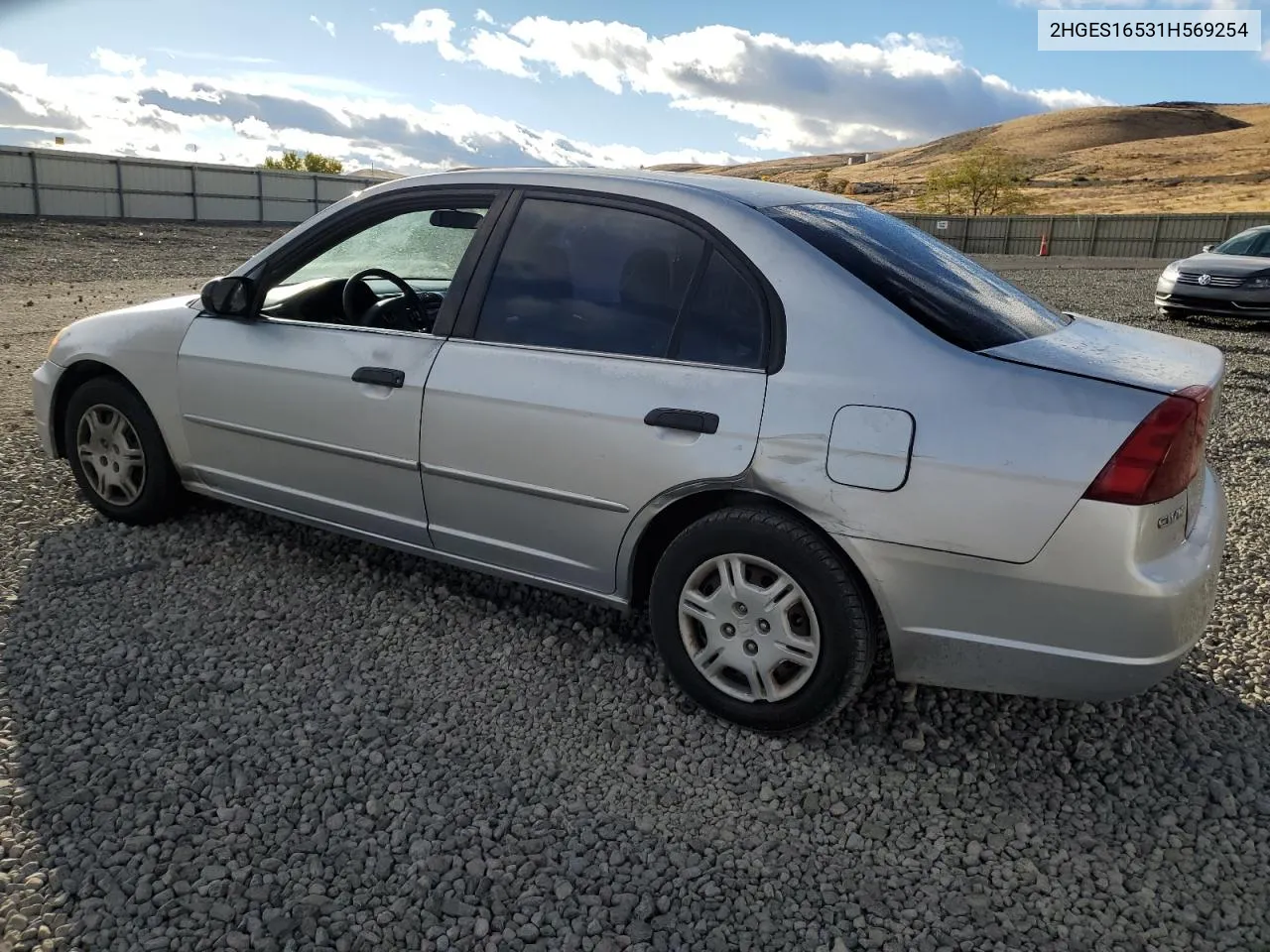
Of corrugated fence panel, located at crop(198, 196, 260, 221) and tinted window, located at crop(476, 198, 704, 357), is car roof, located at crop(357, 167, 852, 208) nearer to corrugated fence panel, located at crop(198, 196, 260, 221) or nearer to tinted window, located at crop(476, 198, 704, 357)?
tinted window, located at crop(476, 198, 704, 357)

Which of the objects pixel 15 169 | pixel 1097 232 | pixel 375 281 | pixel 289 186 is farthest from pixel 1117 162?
pixel 375 281

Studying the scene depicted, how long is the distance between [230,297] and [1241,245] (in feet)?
47.9

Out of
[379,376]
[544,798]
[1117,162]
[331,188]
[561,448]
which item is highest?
[1117,162]

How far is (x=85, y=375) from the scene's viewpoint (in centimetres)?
446

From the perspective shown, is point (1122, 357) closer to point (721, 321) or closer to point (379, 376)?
point (721, 321)

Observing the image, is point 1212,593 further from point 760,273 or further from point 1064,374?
point 760,273

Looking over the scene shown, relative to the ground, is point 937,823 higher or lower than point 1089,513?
lower

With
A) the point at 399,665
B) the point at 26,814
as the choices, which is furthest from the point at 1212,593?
the point at 26,814

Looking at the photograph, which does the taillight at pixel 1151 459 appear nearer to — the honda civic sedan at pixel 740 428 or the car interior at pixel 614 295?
the honda civic sedan at pixel 740 428

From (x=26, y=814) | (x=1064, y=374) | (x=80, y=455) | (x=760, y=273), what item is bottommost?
(x=26, y=814)

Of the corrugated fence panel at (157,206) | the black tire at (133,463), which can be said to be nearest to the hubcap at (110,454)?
the black tire at (133,463)

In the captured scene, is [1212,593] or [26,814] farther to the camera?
[1212,593]

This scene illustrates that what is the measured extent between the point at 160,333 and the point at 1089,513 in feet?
12.1

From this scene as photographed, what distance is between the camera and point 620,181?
324 centimetres
